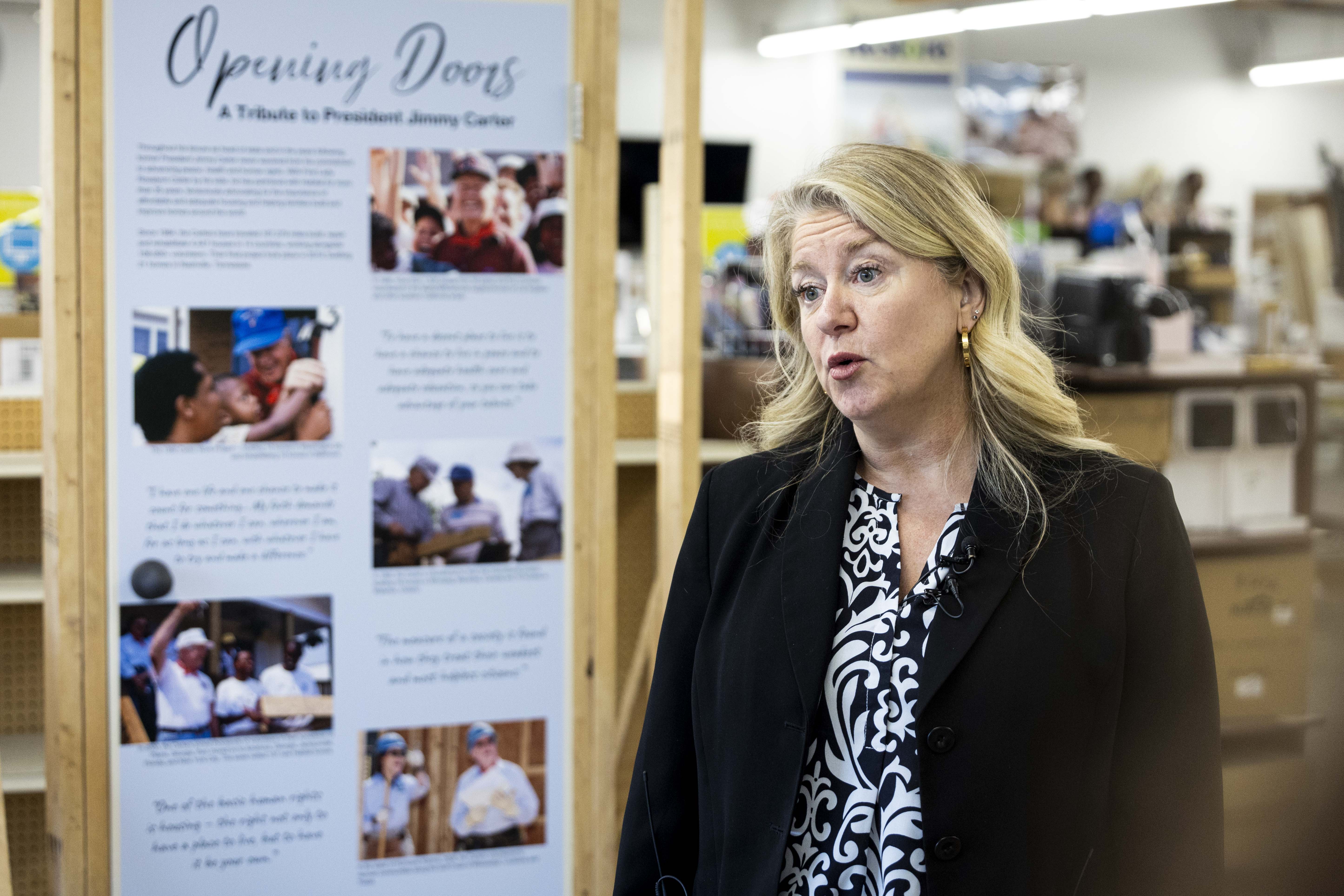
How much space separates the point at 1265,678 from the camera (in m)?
4.17

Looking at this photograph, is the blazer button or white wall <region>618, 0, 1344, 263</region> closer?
the blazer button

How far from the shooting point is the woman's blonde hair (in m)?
1.35

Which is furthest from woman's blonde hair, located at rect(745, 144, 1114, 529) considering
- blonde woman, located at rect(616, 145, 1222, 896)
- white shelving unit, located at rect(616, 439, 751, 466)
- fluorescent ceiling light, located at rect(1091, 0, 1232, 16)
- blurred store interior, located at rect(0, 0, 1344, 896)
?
fluorescent ceiling light, located at rect(1091, 0, 1232, 16)

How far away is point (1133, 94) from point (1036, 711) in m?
10.1

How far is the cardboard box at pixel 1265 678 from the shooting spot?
4121mm

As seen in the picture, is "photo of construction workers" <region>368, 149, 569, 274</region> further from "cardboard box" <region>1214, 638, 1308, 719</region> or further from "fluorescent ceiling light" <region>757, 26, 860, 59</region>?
"fluorescent ceiling light" <region>757, 26, 860, 59</region>

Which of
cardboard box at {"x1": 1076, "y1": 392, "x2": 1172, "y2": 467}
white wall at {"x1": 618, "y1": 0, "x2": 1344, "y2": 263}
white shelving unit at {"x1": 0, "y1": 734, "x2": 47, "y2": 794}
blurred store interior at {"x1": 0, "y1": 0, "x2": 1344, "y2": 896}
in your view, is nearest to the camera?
white shelving unit at {"x1": 0, "y1": 734, "x2": 47, "y2": 794}

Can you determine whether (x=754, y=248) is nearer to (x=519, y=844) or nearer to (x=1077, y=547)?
(x=1077, y=547)

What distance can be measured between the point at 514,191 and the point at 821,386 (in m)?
1.03

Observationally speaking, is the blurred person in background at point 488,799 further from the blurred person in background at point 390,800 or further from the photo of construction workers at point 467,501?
the photo of construction workers at point 467,501

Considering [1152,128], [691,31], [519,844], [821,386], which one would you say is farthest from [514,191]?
[1152,128]

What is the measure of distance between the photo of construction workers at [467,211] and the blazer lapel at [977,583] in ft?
4.20

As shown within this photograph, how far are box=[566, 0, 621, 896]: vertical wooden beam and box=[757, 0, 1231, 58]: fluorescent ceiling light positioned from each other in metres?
4.82

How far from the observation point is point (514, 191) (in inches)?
91.8
